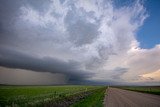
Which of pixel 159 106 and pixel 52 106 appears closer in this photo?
pixel 159 106

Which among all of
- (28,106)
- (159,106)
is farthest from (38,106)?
(159,106)

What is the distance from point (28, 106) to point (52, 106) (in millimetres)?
2893

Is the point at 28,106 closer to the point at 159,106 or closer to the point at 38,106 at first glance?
the point at 38,106

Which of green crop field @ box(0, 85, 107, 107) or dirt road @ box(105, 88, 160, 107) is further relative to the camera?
green crop field @ box(0, 85, 107, 107)

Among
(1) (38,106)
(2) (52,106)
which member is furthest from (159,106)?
(1) (38,106)

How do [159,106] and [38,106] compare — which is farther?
[38,106]

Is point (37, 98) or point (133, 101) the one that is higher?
point (133, 101)

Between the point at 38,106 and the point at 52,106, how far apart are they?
1.74 meters

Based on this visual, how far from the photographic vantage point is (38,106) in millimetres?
20734

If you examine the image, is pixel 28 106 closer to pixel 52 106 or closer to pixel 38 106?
pixel 38 106

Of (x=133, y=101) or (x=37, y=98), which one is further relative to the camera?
(x=37, y=98)

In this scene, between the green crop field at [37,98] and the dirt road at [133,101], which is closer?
the dirt road at [133,101]

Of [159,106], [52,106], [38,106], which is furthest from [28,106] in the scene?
[159,106]

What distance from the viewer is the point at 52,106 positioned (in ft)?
70.4
